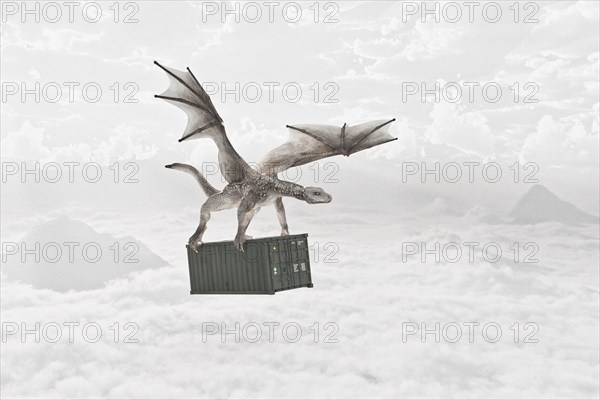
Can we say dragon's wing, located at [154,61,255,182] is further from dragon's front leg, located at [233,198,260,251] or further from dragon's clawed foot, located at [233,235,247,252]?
dragon's clawed foot, located at [233,235,247,252]

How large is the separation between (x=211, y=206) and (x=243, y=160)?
40.4 inches

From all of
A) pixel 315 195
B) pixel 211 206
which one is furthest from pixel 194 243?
pixel 315 195

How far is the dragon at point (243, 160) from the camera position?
12086mm

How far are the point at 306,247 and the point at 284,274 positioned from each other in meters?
0.73

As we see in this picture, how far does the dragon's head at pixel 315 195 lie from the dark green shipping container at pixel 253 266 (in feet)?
3.29

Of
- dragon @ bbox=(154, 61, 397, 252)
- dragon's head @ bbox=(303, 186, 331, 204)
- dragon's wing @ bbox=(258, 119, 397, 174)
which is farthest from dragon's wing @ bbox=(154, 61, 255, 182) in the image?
dragon's head @ bbox=(303, 186, 331, 204)

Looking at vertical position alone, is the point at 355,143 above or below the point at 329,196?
above

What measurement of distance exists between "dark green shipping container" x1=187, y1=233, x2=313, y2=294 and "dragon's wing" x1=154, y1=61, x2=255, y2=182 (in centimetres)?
132

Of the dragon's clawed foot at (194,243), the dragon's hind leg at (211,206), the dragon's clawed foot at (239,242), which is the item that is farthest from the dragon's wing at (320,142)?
the dragon's clawed foot at (194,243)

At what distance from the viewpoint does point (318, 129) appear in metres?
12.6

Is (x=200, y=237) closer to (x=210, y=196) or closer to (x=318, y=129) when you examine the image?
(x=210, y=196)

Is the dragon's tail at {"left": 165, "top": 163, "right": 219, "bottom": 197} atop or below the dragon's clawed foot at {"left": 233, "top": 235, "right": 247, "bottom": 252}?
atop

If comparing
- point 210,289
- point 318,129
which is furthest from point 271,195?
point 210,289

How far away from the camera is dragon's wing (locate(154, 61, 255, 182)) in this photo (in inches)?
482
